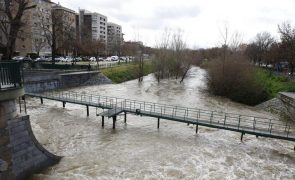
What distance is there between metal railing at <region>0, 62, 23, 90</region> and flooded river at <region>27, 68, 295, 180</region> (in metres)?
4.18

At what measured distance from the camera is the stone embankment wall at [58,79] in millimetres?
28547

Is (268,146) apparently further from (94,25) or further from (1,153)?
(94,25)

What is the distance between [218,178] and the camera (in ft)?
35.4

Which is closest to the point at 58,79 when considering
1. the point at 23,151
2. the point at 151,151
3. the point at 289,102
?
the point at 151,151

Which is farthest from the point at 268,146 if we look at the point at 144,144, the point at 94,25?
the point at 94,25

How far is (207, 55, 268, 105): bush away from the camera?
27.1 metres

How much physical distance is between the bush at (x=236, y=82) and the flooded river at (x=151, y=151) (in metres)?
12.3

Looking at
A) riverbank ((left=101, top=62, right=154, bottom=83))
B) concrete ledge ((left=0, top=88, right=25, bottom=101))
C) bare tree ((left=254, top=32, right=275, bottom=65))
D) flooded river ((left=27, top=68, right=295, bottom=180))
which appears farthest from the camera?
bare tree ((left=254, top=32, right=275, bottom=65))

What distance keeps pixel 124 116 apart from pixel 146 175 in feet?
28.0

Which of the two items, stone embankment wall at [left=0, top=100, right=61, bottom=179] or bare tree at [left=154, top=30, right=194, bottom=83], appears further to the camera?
bare tree at [left=154, top=30, right=194, bottom=83]

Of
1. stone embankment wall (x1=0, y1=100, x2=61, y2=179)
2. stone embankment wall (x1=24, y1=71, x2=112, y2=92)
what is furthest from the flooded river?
stone embankment wall (x1=24, y1=71, x2=112, y2=92)

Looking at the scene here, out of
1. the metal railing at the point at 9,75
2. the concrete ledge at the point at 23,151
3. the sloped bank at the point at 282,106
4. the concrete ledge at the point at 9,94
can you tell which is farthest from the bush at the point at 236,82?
the concrete ledge at the point at 9,94

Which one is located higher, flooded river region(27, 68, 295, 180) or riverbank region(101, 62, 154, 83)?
riverbank region(101, 62, 154, 83)

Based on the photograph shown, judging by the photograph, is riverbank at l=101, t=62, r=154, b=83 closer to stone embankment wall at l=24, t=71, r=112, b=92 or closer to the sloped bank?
stone embankment wall at l=24, t=71, r=112, b=92
